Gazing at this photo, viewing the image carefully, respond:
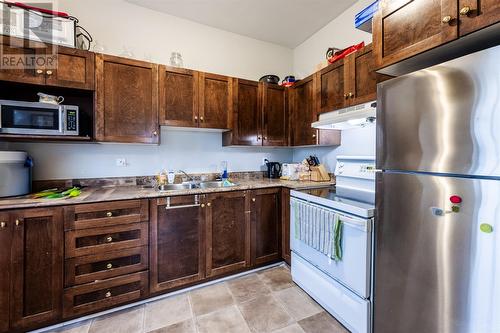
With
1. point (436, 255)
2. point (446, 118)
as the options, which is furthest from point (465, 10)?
point (436, 255)

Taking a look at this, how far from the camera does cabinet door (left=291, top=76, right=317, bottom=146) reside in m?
2.54

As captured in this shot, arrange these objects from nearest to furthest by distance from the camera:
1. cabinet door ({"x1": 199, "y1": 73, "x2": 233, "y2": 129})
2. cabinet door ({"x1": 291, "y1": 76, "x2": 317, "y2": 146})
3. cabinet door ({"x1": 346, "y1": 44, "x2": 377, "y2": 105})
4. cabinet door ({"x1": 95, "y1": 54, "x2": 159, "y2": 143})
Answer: cabinet door ({"x1": 346, "y1": 44, "x2": 377, "y2": 105}), cabinet door ({"x1": 95, "y1": 54, "x2": 159, "y2": 143}), cabinet door ({"x1": 199, "y1": 73, "x2": 233, "y2": 129}), cabinet door ({"x1": 291, "y1": 76, "x2": 317, "y2": 146})

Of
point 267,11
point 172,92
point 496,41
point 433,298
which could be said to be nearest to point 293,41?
point 267,11

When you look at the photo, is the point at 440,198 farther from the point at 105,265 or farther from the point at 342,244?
the point at 105,265

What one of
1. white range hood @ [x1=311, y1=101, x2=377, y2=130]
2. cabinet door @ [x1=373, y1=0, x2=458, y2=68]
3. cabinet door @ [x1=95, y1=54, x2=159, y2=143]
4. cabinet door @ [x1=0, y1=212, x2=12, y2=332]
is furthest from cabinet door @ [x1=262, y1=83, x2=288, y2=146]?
cabinet door @ [x1=0, y1=212, x2=12, y2=332]

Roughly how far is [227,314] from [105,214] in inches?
50.4

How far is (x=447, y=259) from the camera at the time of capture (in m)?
1.00

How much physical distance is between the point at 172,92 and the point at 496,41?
2409 millimetres

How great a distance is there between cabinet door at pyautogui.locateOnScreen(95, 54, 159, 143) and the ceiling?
0.89 metres

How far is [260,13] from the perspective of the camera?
2539 millimetres

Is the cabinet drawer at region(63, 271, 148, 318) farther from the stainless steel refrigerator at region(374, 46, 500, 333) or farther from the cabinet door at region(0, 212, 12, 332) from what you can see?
the stainless steel refrigerator at region(374, 46, 500, 333)

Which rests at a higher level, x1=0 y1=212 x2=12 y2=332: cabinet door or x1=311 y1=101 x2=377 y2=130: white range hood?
x1=311 y1=101 x2=377 y2=130: white range hood

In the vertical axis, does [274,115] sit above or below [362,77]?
below

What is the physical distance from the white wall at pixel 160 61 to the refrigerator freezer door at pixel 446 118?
205 cm
